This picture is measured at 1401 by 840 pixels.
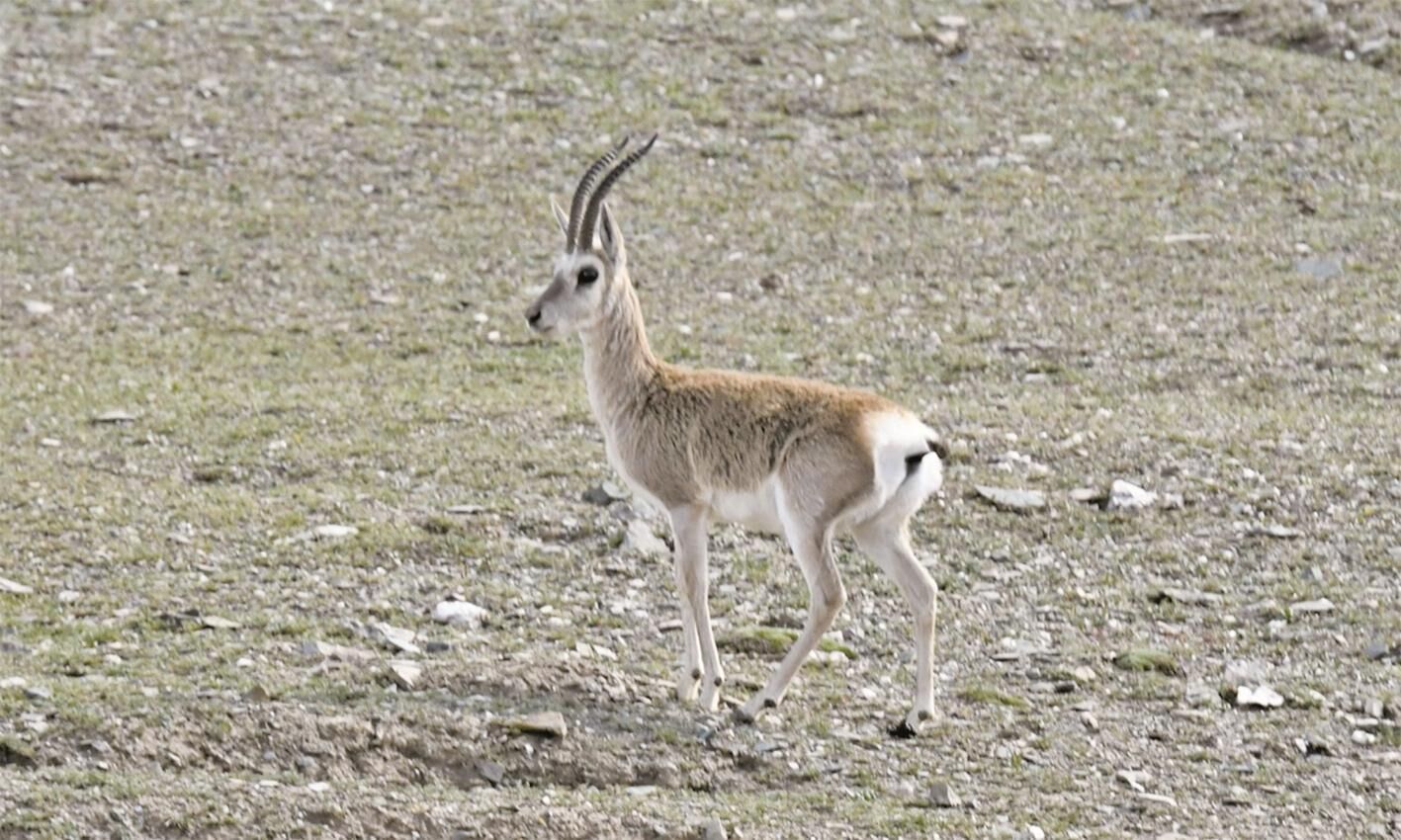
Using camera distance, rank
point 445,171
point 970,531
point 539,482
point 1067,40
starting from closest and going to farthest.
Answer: point 970,531, point 539,482, point 445,171, point 1067,40

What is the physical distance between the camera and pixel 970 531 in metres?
9.97

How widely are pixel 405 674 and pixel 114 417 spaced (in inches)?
185

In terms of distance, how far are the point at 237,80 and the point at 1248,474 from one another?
10.0m

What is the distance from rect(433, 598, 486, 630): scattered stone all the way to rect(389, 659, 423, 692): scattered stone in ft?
2.77

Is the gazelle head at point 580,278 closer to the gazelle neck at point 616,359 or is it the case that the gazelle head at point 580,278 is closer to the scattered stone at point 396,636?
the gazelle neck at point 616,359

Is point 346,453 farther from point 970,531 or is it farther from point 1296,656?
point 1296,656

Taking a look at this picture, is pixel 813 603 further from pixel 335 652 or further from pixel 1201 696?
pixel 335 652

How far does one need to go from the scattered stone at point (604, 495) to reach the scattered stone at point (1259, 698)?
3345 mm

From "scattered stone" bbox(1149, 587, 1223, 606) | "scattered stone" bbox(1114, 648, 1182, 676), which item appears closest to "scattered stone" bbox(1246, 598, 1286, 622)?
"scattered stone" bbox(1149, 587, 1223, 606)

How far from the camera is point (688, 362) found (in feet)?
43.2

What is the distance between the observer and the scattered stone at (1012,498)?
10.2 metres

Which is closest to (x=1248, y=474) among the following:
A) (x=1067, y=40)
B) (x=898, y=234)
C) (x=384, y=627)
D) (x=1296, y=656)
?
(x=1296, y=656)

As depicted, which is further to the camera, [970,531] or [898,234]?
[898,234]

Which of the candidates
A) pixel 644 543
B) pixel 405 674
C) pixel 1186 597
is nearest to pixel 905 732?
pixel 405 674
